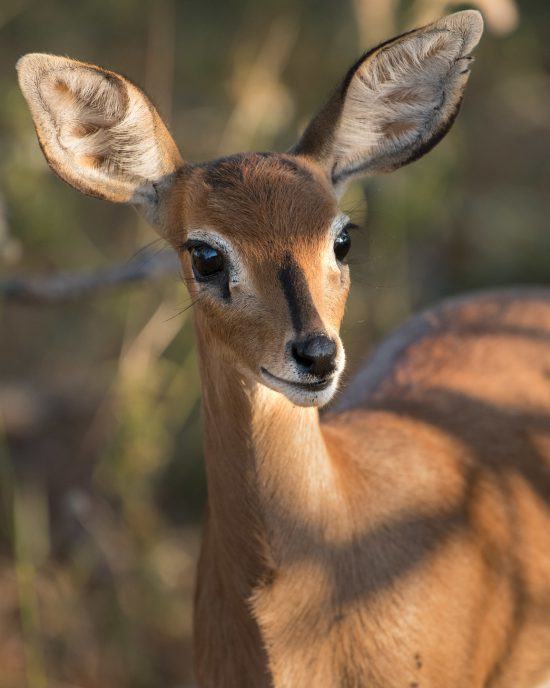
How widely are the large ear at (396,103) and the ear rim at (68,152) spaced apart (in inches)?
17.7

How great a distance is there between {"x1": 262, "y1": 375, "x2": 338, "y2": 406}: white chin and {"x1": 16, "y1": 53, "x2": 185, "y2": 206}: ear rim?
38.1 inches

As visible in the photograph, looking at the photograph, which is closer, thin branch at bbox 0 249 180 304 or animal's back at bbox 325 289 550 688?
animal's back at bbox 325 289 550 688

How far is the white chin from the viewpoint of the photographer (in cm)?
277

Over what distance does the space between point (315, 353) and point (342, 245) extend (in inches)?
21.2

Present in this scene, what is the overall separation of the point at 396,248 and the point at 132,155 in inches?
124

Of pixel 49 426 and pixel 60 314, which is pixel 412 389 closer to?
pixel 49 426

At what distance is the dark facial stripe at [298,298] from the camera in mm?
2727

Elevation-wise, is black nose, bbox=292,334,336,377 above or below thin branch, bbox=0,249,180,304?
above

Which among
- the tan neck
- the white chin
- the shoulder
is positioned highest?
the white chin

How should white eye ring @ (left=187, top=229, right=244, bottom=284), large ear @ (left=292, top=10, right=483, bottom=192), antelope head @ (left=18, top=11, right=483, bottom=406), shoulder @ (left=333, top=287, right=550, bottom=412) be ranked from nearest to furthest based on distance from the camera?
1. antelope head @ (left=18, top=11, right=483, bottom=406)
2. white eye ring @ (left=187, top=229, right=244, bottom=284)
3. large ear @ (left=292, top=10, right=483, bottom=192)
4. shoulder @ (left=333, top=287, right=550, bottom=412)

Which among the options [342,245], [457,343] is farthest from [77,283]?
[342,245]

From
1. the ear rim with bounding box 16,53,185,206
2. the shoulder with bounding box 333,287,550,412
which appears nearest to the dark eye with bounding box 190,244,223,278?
the ear rim with bounding box 16,53,185,206

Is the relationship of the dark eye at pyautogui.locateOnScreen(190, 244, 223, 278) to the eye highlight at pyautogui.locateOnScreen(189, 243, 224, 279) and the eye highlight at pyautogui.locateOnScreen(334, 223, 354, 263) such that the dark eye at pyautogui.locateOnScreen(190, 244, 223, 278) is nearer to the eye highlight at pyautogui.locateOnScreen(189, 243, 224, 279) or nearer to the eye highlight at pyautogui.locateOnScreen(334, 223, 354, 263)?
the eye highlight at pyautogui.locateOnScreen(189, 243, 224, 279)

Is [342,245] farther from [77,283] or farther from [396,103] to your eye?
[77,283]
